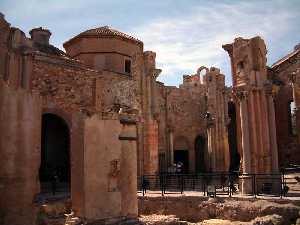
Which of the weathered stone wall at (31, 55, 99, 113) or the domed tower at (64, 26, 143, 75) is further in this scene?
the domed tower at (64, 26, 143, 75)

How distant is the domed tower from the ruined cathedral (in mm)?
69

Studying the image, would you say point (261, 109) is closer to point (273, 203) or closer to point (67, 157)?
point (273, 203)

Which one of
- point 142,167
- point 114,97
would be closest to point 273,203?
point 142,167

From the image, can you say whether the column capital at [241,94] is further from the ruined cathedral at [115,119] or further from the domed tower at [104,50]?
the domed tower at [104,50]

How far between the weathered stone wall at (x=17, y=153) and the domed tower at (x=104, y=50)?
54.5 feet

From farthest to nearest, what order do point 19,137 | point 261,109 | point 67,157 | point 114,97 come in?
point 114,97
point 67,157
point 261,109
point 19,137

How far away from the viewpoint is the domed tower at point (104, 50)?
78.1 feet

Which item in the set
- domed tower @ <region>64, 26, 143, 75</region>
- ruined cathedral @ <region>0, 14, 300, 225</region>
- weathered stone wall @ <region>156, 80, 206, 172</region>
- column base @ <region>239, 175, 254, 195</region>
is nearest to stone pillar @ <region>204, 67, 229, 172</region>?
ruined cathedral @ <region>0, 14, 300, 225</region>

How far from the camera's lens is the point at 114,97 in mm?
21609

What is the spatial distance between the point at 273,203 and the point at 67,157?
12097mm

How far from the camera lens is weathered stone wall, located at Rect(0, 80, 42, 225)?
6707mm

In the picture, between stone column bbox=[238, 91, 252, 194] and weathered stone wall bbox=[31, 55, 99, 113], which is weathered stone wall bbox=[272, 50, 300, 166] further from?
weathered stone wall bbox=[31, 55, 99, 113]

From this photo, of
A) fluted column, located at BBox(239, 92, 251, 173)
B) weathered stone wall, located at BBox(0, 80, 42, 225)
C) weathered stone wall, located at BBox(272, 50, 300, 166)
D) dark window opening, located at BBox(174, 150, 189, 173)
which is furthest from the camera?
dark window opening, located at BBox(174, 150, 189, 173)

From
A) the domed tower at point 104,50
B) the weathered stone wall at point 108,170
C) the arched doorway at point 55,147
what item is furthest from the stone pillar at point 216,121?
the weathered stone wall at point 108,170
